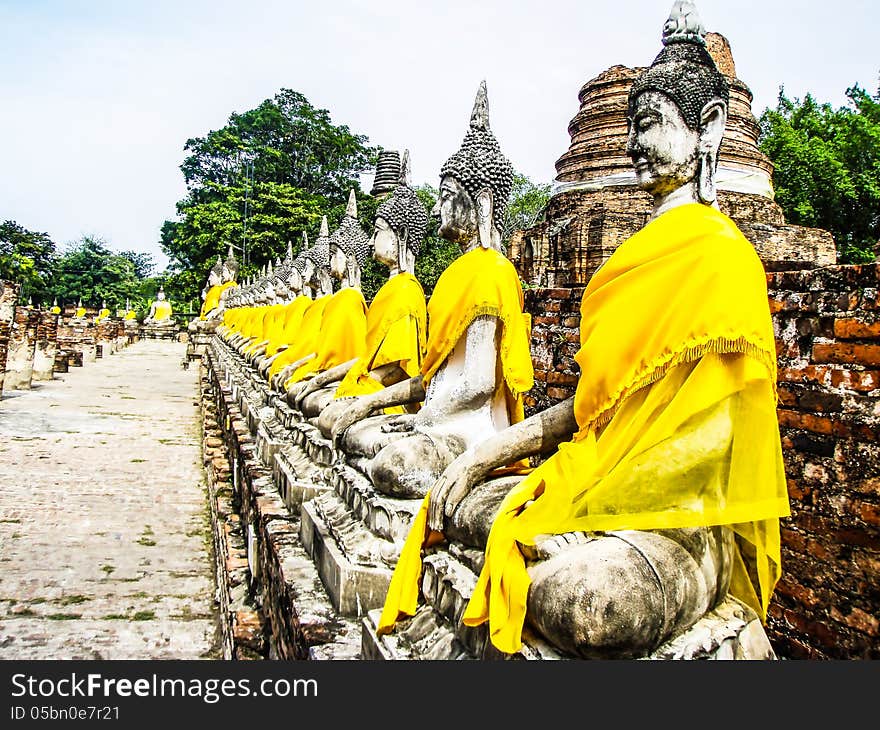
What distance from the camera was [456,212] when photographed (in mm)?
3346

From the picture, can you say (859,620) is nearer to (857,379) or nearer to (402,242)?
(857,379)

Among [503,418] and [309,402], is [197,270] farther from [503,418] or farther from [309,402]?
[503,418]

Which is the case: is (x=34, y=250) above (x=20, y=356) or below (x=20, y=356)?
above

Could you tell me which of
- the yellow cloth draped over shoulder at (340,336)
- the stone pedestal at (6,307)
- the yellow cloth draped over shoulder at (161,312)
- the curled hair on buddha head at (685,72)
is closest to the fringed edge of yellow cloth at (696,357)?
the curled hair on buddha head at (685,72)

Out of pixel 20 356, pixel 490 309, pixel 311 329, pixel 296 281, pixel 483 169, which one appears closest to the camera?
pixel 490 309

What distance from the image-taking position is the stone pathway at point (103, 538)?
4523 mm

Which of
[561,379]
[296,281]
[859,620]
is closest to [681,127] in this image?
[859,620]

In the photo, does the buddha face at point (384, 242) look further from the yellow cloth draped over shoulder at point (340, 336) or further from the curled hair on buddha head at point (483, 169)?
the curled hair on buddha head at point (483, 169)

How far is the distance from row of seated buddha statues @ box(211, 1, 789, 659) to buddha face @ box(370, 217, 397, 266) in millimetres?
1682

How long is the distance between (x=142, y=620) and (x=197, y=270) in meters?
28.2

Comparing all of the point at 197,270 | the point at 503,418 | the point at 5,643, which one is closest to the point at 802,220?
the point at 503,418

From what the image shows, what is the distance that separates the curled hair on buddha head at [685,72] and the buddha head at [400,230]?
2.41 metres

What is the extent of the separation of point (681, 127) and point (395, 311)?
258cm

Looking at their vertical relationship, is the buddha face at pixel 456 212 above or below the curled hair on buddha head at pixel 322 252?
below
